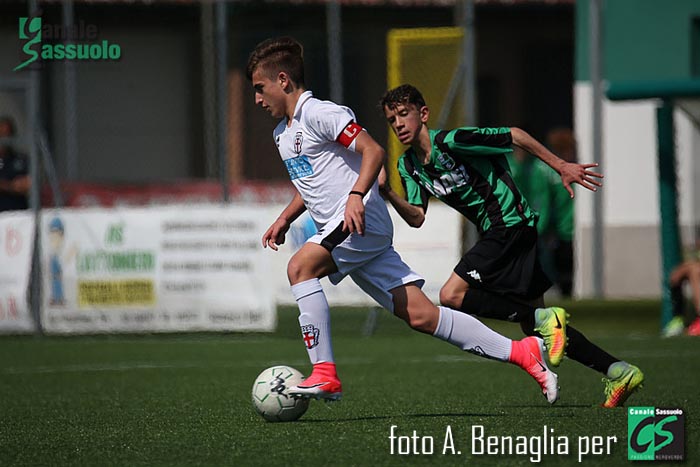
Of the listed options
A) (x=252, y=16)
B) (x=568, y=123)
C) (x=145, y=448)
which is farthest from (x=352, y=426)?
(x=568, y=123)

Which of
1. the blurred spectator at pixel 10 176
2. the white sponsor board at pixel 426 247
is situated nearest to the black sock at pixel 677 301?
the white sponsor board at pixel 426 247

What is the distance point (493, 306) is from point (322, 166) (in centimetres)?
129

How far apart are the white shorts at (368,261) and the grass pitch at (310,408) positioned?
1.99ft

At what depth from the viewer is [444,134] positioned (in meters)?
7.04

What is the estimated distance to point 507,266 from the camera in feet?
23.4

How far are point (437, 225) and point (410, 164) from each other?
17.6ft

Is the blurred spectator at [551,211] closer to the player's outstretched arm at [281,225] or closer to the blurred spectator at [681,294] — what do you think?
the blurred spectator at [681,294]

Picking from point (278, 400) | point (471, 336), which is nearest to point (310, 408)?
point (278, 400)

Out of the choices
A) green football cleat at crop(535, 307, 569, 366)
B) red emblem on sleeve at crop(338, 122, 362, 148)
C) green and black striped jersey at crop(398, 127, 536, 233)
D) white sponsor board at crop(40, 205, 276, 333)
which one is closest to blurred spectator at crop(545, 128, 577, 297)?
white sponsor board at crop(40, 205, 276, 333)

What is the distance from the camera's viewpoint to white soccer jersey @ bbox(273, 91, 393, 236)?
6.39 metres

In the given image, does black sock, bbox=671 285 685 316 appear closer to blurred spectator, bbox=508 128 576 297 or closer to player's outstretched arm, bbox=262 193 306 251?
blurred spectator, bbox=508 128 576 297

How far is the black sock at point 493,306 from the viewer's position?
278 inches

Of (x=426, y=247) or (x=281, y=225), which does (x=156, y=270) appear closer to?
(x=426, y=247)

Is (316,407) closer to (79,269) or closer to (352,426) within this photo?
(352,426)
